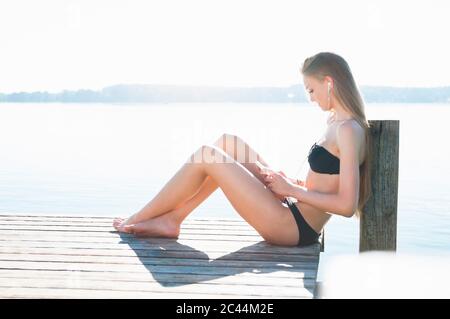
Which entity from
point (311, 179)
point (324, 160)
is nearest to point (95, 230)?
point (311, 179)

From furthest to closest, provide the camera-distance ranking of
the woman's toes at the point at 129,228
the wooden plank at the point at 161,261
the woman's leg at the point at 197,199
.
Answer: the woman's toes at the point at 129,228, the woman's leg at the point at 197,199, the wooden plank at the point at 161,261

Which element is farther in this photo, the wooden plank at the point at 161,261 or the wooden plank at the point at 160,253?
the wooden plank at the point at 160,253

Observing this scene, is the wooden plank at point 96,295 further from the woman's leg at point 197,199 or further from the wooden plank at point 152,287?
the woman's leg at point 197,199

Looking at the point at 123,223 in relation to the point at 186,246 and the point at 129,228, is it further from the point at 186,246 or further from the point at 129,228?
the point at 186,246

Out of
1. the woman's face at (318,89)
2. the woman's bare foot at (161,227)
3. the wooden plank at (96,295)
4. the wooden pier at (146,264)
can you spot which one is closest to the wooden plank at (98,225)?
the wooden pier at (146,264)

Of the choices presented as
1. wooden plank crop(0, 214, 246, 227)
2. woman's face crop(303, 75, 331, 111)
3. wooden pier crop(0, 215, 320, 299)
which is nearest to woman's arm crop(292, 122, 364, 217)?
woman's face crop(303, 75, 331, 111)

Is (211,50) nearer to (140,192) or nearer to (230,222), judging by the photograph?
(140,192)

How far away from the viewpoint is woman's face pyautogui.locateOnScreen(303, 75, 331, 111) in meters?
4.08

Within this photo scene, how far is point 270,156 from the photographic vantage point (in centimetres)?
2080

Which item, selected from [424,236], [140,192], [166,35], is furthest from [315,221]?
[166,35]

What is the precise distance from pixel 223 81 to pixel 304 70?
1280 inches

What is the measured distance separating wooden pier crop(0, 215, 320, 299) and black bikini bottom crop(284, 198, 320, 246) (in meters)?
0.06

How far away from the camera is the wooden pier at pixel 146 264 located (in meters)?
3.35
